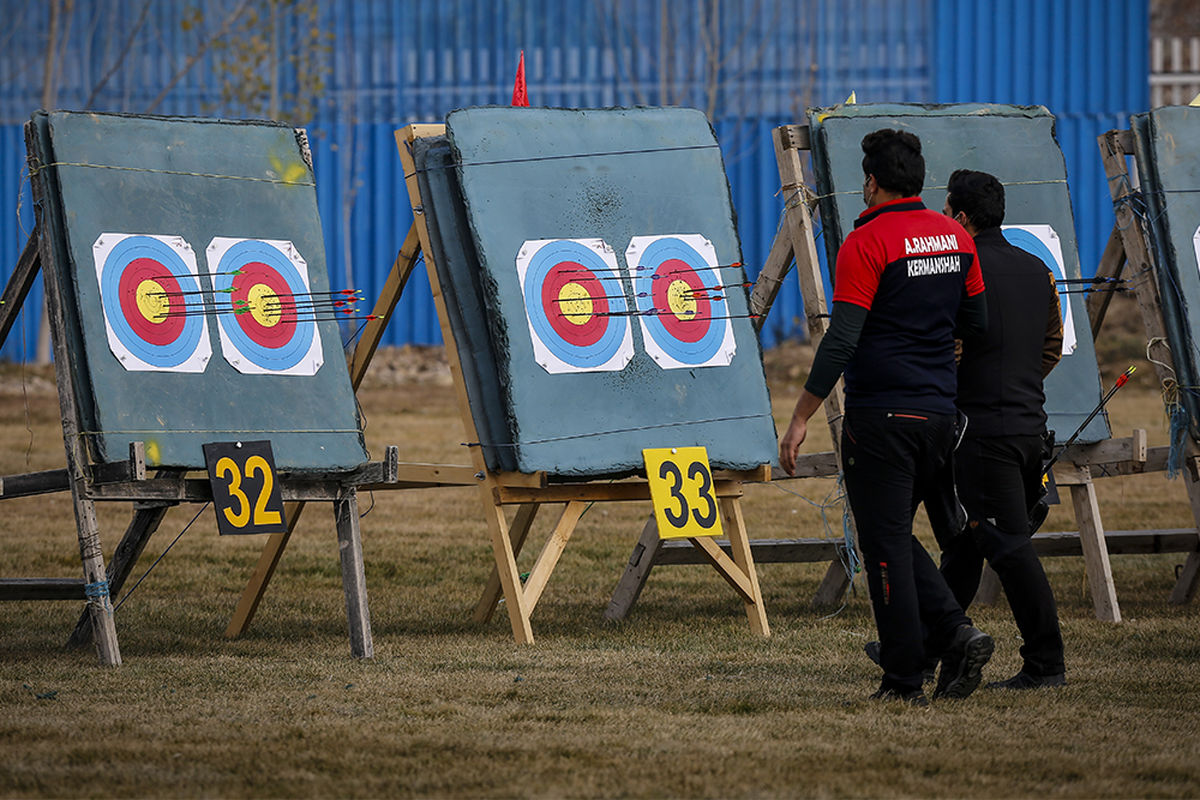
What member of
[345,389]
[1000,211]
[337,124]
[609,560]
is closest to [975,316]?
[1000,211]

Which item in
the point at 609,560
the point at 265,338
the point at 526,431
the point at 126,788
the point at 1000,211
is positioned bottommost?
the point at 609,560

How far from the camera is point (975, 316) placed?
14.4 ft

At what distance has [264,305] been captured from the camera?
17.7 feet

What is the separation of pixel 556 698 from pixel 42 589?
6.20 ft

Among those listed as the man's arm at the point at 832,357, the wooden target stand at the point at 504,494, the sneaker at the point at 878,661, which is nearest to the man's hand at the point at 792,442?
the man's arm at the point at 832,357

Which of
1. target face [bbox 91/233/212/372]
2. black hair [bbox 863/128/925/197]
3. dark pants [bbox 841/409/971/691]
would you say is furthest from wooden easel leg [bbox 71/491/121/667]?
black hair [bbox 863/128/925/197]

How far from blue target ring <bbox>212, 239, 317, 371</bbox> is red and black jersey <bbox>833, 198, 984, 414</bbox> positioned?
2053mm

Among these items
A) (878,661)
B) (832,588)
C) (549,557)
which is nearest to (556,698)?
(878,661)

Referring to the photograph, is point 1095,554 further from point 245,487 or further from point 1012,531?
point 245,487

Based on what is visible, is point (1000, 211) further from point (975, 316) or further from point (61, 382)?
point (61, 382)

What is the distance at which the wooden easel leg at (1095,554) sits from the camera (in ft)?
19.0

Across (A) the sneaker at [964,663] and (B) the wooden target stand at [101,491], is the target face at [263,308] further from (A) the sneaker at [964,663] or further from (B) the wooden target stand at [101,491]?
(A) the sneaker at [964,663]

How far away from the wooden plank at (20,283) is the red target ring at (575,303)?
1666mm

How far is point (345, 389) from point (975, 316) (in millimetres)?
2181
